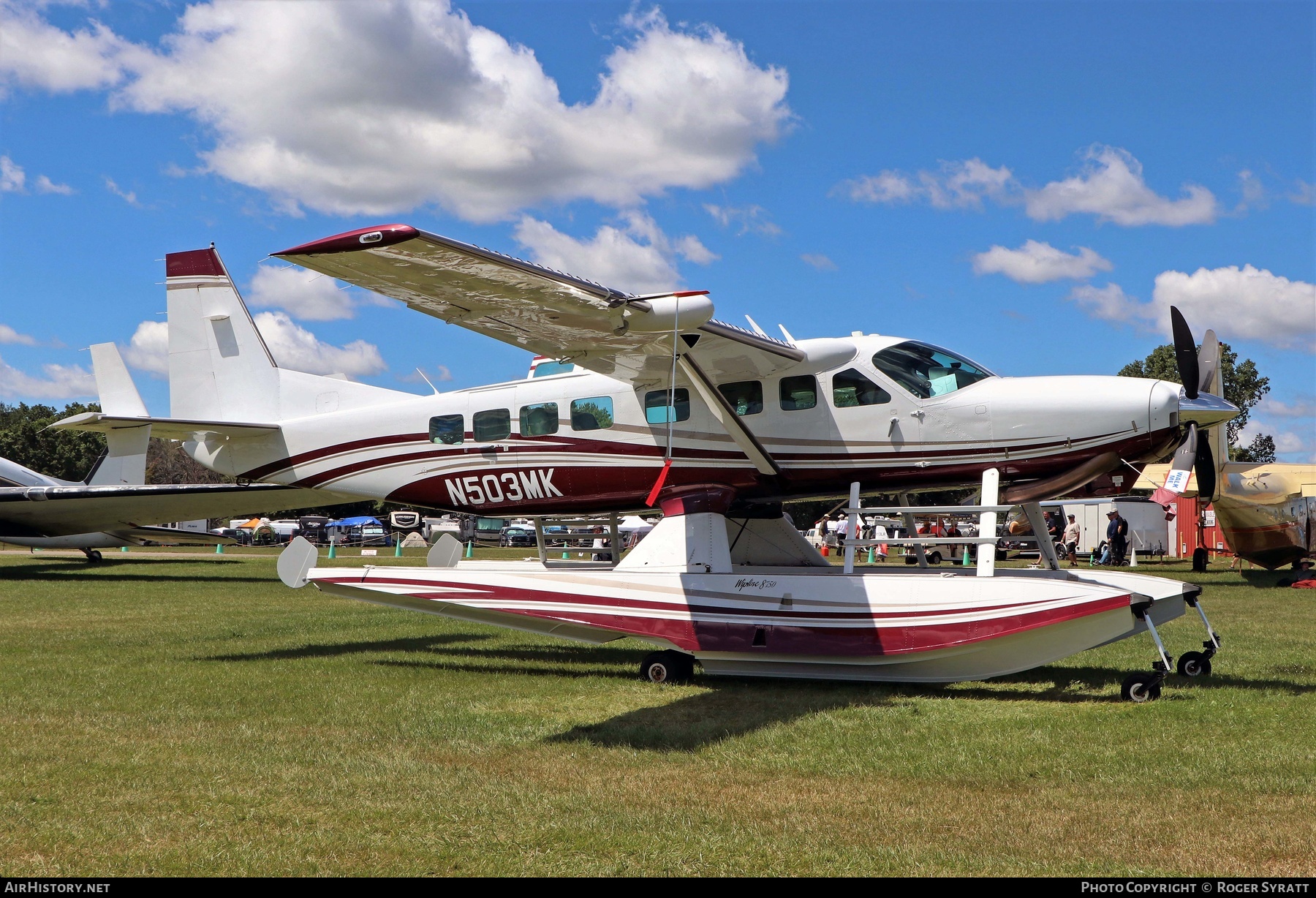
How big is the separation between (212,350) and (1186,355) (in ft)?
41.2

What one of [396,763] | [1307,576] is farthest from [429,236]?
[1307,576]

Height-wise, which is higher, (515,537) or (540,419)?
(540,419)

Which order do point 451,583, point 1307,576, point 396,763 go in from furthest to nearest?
point 1307,576 < point 451,583 < point 396,763

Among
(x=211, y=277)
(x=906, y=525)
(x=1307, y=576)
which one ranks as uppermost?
(x=211, y=277)

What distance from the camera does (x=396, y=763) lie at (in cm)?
645

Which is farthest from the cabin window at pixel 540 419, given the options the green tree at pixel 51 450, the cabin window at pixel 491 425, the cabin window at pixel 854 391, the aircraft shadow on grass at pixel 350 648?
the green tree at pixel 51 450

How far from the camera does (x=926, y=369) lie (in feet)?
34.2

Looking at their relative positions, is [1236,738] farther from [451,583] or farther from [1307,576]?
[1307,576]

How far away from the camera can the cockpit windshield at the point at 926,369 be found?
33.9 ft

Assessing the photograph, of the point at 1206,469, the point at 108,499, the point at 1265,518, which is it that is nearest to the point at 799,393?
the point at 1206,469

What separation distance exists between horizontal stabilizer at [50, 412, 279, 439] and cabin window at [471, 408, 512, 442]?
3.08m

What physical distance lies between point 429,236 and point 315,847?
414 cm

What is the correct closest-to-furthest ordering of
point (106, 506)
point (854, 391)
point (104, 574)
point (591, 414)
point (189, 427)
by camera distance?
point (854, 391), point (591, 414), point (189, 427), point (104, 574), point (106, 506)

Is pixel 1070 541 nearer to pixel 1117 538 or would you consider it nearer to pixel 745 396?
pixel 1117 538
